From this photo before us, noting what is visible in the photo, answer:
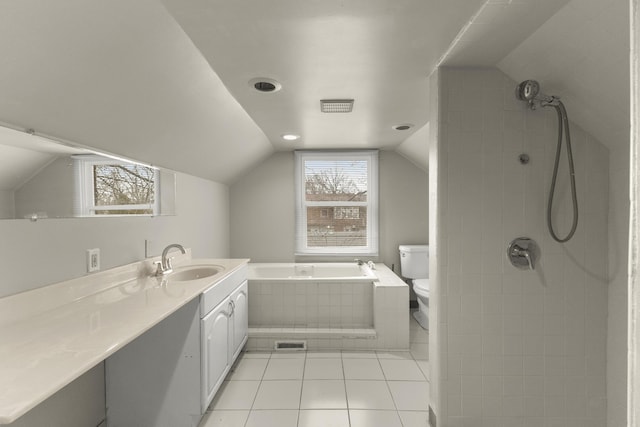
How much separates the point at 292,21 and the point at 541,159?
4.81 ft

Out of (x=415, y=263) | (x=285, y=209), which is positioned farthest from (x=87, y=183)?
(x=415, y=263)

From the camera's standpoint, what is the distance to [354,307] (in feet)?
9.59

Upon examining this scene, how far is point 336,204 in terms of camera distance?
3871 millimetres

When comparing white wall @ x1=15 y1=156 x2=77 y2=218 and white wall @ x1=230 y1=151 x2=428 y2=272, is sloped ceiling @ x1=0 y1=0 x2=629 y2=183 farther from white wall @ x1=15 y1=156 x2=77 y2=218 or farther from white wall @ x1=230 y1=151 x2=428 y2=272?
white wall @ x1=230 y1=151 x2=428 y2=272

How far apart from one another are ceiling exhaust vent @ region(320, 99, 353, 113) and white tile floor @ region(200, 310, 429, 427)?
6.75ft

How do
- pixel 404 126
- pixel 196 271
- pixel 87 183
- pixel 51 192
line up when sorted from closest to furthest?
pixel 51 192 → pixel 87 183 → pixel 196 271 → pixel 404 126

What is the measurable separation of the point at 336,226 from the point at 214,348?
2242 mm

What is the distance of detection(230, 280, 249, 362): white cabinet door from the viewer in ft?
7.68

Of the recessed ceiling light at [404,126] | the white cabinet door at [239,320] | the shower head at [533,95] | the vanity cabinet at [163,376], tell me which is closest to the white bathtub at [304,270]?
the white cabinet door at [239,320]

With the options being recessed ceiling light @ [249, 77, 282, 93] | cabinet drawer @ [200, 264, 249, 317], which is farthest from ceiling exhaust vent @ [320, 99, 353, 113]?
cabinet drawer @ [200, 264, 249, 317]

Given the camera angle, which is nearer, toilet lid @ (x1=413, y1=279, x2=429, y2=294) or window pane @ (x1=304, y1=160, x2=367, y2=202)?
toilet lid @ (x1=413, y1=279, x2=429, y2=294)

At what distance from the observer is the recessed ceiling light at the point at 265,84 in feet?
5.88

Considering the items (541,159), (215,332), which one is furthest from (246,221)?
(541,159)

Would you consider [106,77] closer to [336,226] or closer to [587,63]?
[587,63]
